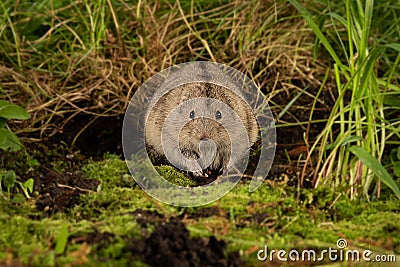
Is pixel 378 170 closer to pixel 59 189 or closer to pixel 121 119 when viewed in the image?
pixel 59 189

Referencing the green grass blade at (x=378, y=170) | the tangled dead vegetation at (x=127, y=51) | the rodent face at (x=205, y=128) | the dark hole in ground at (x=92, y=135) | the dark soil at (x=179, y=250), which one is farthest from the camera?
the tangled dead vegetation at (x=127, y=51)

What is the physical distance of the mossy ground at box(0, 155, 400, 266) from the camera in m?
1.52

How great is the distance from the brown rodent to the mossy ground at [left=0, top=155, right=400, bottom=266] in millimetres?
159

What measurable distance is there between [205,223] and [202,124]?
0.41m

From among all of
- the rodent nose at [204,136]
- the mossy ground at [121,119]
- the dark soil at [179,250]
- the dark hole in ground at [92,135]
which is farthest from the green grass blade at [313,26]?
the dark hole in ground at [92,135]

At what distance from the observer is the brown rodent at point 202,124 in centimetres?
203

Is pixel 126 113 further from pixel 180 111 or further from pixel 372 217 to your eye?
pixel 372 217

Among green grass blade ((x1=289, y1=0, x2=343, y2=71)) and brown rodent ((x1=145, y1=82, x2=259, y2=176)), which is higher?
green grass blade ((x1=289, y1=0, x2=343, y2=71))

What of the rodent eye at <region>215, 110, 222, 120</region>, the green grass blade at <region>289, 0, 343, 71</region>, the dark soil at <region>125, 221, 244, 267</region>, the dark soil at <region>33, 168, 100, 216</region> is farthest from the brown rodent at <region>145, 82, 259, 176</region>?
the dark soil at <region>125, 221, 244, 267</region>

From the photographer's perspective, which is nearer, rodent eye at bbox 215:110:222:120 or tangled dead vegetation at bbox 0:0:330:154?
rodent eye at bbox 215:110:222:120

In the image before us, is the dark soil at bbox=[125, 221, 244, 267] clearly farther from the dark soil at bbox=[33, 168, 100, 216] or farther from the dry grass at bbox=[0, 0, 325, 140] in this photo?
the dry grass at bbox=[0, 0, 325, 140]

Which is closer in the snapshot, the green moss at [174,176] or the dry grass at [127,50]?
the green moss at [174,176]

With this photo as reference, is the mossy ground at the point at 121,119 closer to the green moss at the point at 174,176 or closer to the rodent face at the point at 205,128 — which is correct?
the green moss at the point at 174,176

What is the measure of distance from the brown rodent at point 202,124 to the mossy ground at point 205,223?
0.16m
